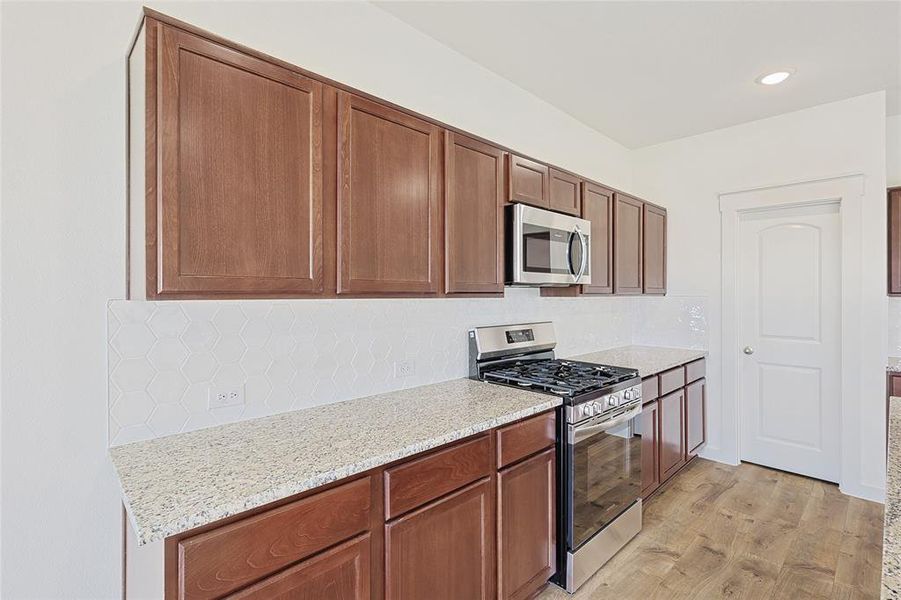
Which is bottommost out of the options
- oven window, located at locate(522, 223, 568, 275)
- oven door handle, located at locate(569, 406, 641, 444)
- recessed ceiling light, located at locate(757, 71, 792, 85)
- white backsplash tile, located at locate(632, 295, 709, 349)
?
oven door handle, located at locate(569, 406, 641, 444)

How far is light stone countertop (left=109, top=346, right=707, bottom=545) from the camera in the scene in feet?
3.68

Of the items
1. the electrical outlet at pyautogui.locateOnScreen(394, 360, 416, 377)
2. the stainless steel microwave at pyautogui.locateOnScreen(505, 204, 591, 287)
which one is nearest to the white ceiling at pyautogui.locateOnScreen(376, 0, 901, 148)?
the stainless steel microwave at pyautogui.locateOnScreen(505, 204, 591, 287)

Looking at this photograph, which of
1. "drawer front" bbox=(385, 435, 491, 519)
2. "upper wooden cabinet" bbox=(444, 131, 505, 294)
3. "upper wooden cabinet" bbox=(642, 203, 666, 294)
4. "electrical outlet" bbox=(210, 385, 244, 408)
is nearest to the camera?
"drawer front" bbox=(385, 435, 491, 519)

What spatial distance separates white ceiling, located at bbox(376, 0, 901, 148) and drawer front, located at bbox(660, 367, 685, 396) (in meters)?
1.91

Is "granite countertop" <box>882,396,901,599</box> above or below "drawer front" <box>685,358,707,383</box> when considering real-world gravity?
above

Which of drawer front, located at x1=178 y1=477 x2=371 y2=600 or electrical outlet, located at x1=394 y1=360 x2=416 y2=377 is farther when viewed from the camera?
electrical outlet, located at x1=394 y1=360 x2=416 y2=377

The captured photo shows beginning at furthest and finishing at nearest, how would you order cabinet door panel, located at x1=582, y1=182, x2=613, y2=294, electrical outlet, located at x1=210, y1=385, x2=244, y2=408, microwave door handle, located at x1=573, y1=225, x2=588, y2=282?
cabinet door panel, located at x1=582, y1=182, x2=613, y2=294, microwave door handle, located at x1=573, y1=225, x2=588, y2=282, electrical outlet, located at x1=210, y1=385, x2=244, y2=408

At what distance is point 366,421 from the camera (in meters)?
1.78

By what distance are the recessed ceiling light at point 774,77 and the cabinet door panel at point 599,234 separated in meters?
1.12

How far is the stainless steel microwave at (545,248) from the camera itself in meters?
2.41

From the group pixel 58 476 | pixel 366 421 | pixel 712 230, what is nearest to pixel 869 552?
pixel 712 230

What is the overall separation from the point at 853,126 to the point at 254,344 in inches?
161

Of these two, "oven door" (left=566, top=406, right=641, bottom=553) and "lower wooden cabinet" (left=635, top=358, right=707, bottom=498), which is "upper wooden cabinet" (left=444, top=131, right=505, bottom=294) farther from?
"lower wooden cabinet" (left=635, top=358, right=707, bottom=498)

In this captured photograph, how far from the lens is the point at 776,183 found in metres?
3.55
